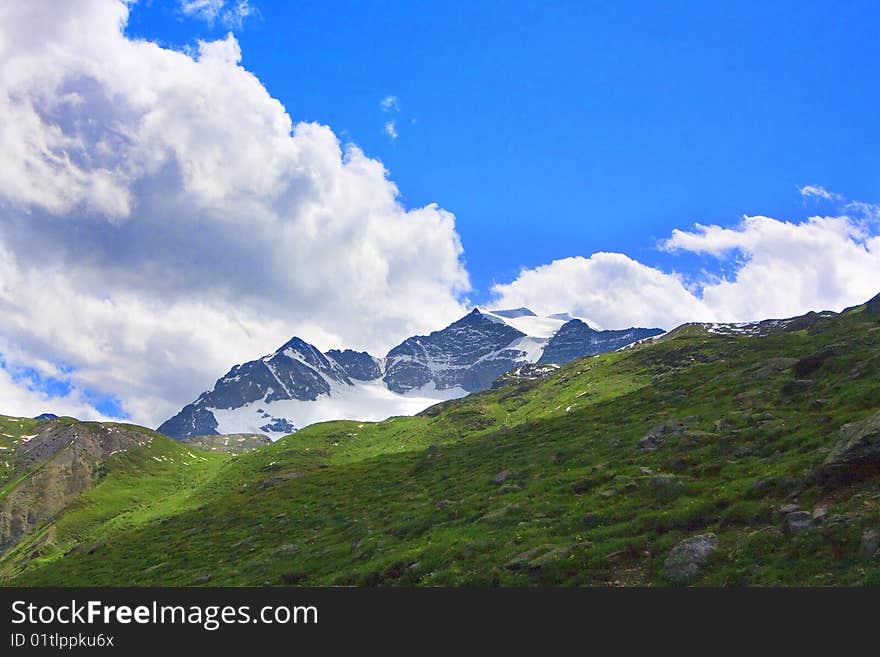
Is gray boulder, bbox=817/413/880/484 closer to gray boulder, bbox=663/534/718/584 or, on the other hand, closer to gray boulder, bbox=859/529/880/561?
gray boulder, bbox=859/529/880/561

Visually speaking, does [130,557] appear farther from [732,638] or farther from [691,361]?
[691,361]

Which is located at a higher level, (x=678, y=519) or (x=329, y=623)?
(x=678, y=519)

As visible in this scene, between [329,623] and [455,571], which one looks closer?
[329,623]

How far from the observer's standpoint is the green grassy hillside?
90.4ft

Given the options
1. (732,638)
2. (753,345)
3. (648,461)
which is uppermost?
(753,345)

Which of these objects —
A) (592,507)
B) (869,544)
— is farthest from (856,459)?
(592,507)

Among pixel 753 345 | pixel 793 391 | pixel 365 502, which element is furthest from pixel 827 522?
pixel 753 345

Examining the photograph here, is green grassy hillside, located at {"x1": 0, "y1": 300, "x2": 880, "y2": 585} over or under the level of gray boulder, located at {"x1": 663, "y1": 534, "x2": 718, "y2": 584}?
over

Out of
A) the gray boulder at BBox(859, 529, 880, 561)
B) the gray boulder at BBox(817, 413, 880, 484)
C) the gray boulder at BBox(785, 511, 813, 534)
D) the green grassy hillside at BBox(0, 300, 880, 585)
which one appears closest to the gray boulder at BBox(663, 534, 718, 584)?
the green grassy hillside at BBox(0, 300, 880, 585)

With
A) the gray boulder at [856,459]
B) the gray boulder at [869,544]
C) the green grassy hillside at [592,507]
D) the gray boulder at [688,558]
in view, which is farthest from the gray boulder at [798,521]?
the gray boulder at [856,459]

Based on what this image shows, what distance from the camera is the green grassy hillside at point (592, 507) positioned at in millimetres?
27562

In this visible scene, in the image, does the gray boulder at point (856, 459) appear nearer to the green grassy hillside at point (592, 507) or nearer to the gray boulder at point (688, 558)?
the green grassy hillside at point (592, 507)

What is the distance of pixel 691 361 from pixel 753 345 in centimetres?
2188

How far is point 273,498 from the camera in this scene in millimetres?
94938
